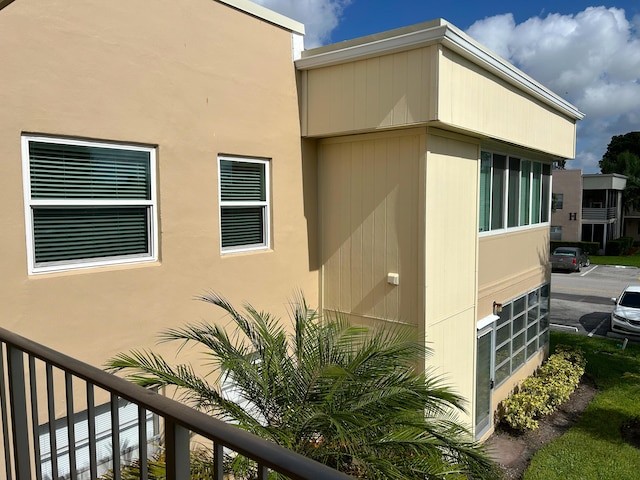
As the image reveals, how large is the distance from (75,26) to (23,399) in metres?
3.36

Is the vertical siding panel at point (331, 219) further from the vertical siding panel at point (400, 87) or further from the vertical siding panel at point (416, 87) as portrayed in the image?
the vertical siding panel at point (416, 87)

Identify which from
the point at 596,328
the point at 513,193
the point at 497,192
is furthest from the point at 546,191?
the point at 596,328

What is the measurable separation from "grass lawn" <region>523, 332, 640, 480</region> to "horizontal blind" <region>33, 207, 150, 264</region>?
7.18 metres

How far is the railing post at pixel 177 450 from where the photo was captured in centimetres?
134

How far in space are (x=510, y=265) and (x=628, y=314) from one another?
28.5ft

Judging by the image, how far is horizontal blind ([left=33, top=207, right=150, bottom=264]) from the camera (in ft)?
13.6

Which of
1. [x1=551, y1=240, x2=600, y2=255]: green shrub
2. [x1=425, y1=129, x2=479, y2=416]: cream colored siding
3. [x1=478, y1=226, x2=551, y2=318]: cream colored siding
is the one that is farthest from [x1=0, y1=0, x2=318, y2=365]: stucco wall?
[x1=551, y1=240, x2=600, y2=255]: green shrub

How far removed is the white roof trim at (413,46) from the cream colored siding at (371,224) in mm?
1073

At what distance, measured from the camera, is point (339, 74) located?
20.9 feet

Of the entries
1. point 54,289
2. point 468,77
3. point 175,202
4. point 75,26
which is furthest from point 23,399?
point 468,77

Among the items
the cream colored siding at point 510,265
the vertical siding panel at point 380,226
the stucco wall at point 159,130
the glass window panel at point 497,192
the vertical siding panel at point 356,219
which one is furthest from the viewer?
the glass window panel at point 497,192

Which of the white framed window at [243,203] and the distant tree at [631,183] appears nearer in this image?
the white framed window at [243,203]

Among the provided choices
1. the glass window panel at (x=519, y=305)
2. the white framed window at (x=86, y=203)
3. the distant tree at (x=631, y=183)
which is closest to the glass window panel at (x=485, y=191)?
the glass window panel at (x=519, y=305)

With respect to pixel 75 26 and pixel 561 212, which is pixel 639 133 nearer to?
pixel 561 212
